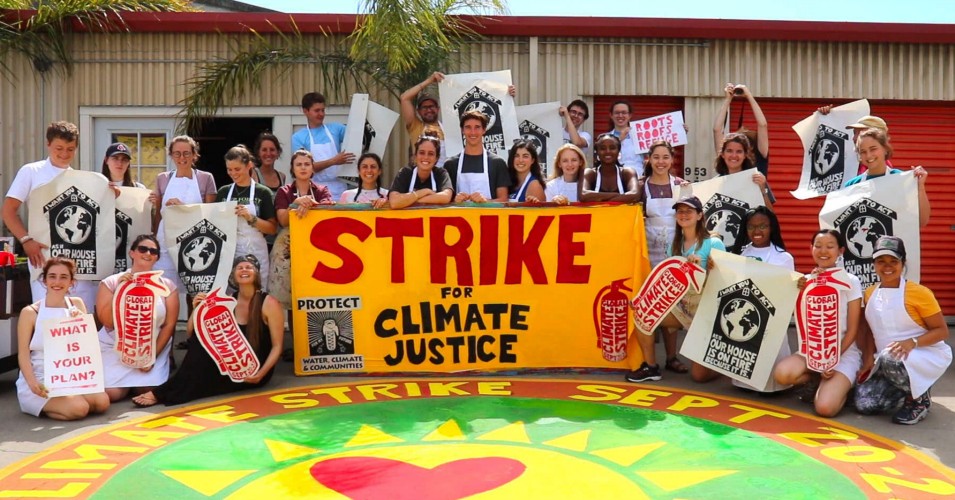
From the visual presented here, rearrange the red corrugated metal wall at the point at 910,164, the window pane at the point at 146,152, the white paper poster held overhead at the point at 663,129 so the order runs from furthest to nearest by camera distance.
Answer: the red corrugated metal wall at the point at 910,164, the window pane at the point at 146,152, the white paper poster held overhead at the point at 663,129

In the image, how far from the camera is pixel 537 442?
217 inches

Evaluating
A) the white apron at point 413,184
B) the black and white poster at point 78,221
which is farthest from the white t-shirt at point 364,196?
the black and white poster at point 78,221

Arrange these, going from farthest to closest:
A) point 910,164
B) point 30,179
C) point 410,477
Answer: point 910,164 < point 30,179 < point 410,477

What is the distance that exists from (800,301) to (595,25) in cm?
447

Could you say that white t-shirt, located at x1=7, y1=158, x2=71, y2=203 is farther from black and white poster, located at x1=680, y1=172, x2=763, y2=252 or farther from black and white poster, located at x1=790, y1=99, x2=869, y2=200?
black and white poster, located at x1=790, y1=99, x2=869, y2=200

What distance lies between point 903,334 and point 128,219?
5.85 m

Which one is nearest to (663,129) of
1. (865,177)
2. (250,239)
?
(865,177)

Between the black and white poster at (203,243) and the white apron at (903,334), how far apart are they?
4.74 meters

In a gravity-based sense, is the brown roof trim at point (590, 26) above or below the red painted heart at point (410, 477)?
above

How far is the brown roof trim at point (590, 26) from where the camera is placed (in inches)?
388

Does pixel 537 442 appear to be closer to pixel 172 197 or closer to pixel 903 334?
pixel 903 334

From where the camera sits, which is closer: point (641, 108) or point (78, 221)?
point (78, 221)

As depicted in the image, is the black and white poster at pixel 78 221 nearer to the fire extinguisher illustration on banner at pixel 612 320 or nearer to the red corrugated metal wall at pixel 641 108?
the fire extinguisher illustration on banner at pixel 612 320

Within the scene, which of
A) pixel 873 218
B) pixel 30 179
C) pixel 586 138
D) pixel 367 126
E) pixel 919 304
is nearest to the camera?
pixel 919 304
